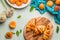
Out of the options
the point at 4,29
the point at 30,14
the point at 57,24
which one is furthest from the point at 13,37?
the point at 57,24

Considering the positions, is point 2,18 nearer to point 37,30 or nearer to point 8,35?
point 8,35

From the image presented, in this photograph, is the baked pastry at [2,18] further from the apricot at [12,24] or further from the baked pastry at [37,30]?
the baked pastry at [37,30]

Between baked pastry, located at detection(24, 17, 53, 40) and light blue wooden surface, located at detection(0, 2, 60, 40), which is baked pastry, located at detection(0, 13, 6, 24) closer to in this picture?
light blue wooden surface, located at detection(0, 2, 60, 40)

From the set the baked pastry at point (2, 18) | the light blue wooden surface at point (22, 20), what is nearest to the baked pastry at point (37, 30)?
the light blue wooden surface at point (22, 20)

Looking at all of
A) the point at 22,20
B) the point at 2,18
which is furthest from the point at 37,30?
the point at 2,18

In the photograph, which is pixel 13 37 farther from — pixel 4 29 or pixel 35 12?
pixel 35 12

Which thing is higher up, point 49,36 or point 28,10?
point 28,10

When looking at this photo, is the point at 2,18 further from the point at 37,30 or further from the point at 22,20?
the point at 37,30

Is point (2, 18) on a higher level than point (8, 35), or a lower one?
higher
